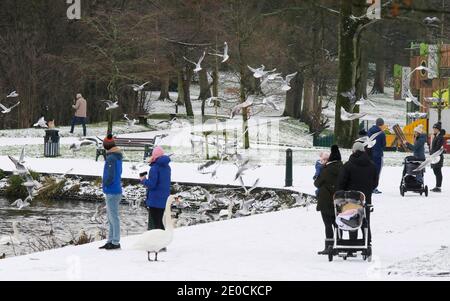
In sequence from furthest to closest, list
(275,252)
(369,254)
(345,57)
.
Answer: (345,57) → (275,252) → (369,254)

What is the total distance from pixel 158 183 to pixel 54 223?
11.5 meters

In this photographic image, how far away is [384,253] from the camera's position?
17297mm

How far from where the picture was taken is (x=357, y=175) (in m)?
16.3

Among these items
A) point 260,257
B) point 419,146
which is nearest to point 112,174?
point 260,257

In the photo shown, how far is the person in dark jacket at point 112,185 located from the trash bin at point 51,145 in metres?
23.5

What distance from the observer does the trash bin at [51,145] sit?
133ft

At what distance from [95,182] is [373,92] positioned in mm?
58885

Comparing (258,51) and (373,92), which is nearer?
(258,51)

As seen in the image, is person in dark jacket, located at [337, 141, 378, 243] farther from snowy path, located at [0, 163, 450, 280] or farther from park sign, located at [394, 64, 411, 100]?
park sign, located at [394, 64, 411, 100]

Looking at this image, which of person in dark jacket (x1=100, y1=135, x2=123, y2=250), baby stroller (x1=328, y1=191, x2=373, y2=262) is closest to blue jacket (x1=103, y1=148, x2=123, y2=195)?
person in dark jacket (x1=100, y1=135, x2=123, y2=250)

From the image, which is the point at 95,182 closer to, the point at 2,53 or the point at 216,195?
the point at 216,195

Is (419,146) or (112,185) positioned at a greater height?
(112,185)

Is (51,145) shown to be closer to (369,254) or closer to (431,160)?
(431,160)

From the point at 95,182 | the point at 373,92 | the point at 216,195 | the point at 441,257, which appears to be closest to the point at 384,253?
the point at 441,257
